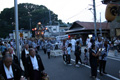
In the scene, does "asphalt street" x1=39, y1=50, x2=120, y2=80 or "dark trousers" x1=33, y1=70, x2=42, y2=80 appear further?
"asphalt street" x1=39, y1=50, x2=120, y2=80

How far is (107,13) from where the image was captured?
21.6 feet

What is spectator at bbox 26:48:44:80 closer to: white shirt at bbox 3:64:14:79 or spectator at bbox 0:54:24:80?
spectator at bbox 0:54:24:80

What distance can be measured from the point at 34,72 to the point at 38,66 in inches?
9.1

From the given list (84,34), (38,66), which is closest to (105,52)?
(38,66)

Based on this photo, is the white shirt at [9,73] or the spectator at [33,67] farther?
the spectator at [33,67]

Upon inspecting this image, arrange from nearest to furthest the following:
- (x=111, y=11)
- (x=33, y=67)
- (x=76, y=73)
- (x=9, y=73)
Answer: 1. (x=9, y=73)
2. (x=33, y=67)
3. (x=111, y=11)
4. (x=76, y=73)

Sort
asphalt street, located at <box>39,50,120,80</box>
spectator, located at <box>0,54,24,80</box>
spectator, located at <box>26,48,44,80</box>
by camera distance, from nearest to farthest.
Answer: spectator, located at <box>0,54,24,80</box> < spectator, located at <box>26,48,44,80</box> < asphalt street, located at <box>39,50,120,80</box>

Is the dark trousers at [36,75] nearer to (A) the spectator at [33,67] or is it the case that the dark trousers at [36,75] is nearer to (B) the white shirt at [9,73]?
(A) the spectator at [33,67]

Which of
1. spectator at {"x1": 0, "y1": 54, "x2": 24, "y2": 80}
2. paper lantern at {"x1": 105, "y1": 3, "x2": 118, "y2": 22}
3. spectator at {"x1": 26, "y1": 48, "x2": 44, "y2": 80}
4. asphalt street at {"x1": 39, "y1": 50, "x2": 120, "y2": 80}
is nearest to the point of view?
spectator at {"x1": 0, "y1": 54, "x2": 24, "y2": 80}

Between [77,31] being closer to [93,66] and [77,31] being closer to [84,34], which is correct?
[84,34]

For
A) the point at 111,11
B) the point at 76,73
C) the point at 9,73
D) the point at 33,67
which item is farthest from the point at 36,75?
the point at 111,11

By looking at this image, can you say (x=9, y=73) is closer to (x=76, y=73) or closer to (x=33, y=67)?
(x=33, y=67)

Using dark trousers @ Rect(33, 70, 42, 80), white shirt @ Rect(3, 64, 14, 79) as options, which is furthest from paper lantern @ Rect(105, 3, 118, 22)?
white shirt @ Rect(3, 64, 14, 79)

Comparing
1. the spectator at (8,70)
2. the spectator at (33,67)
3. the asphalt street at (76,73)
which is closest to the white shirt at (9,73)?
the spectator at (8,70)
